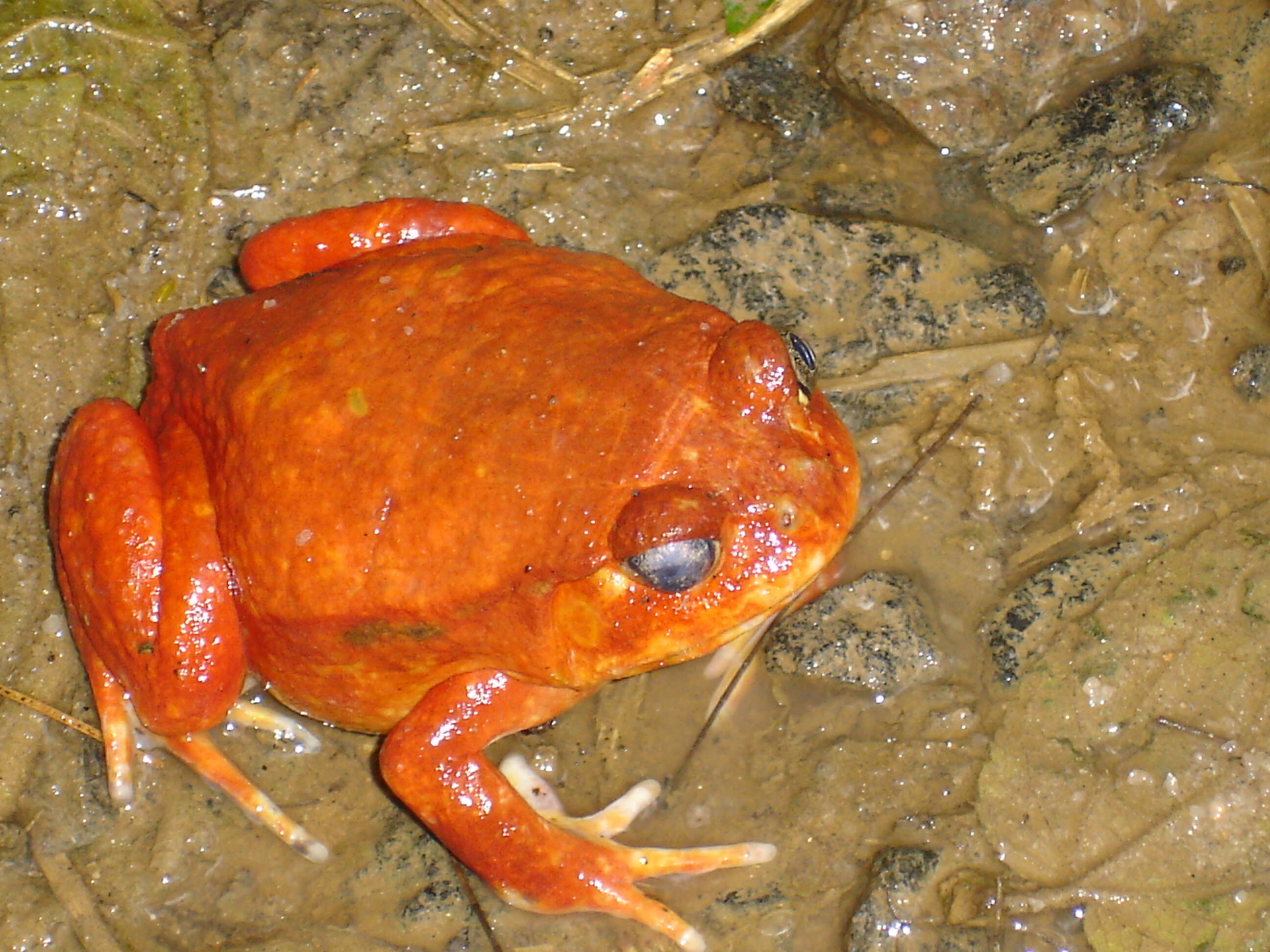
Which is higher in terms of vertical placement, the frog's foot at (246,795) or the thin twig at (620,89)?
the thin twig at (620,89)

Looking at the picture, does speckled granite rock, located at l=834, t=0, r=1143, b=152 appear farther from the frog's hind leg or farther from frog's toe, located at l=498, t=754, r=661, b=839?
the frog's hind leg

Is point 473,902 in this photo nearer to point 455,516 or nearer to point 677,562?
point 455,516

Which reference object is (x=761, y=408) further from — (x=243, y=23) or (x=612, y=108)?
(x=243, y=23)

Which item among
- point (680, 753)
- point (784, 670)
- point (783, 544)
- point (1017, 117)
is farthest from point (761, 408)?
point (1017, 117)

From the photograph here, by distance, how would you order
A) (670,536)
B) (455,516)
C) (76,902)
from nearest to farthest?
(670,536), (455,516), (76,902)

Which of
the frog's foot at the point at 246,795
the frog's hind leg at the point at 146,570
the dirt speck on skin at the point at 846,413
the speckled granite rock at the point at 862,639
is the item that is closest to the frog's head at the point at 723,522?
the speckled granite rock at the point at 862,639

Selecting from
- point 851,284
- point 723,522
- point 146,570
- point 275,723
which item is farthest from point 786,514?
point 275,723

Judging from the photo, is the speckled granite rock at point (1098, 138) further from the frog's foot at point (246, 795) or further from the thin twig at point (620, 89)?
the frog's foot at point (246, 795)
